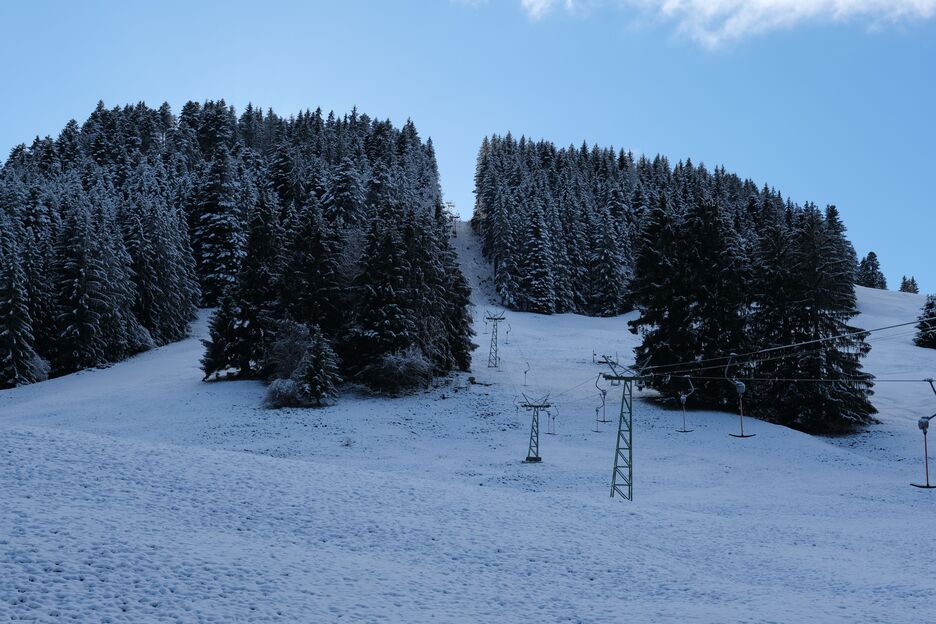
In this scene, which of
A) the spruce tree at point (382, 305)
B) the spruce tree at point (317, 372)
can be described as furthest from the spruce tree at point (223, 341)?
the spruce tree at point (382, 305)

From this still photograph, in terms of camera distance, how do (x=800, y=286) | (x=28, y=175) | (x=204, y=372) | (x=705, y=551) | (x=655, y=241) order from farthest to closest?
(x=28, y=175), (x=204, y=372), (x=655, y=241), (x=800, y=286), (x=705, y=551)

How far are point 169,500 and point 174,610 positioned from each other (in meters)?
6.91

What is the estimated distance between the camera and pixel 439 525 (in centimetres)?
1822

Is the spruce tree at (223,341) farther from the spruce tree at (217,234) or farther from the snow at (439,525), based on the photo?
the spruce tree at (217,234)

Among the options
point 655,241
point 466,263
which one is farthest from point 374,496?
point 466,263

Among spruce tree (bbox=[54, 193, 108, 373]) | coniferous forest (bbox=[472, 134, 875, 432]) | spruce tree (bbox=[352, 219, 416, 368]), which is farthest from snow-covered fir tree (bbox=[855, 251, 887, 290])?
spruce tree (bbox=[54, 193, 108, 373])

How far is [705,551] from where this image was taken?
18.2 metres

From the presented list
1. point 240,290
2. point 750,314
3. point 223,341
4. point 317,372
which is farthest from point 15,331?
point 750,314

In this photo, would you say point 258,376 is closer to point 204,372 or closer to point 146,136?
point 204,372

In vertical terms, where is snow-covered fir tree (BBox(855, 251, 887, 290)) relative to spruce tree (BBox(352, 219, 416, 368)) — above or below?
above

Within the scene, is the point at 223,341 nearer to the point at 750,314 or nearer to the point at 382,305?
the point at 382,305

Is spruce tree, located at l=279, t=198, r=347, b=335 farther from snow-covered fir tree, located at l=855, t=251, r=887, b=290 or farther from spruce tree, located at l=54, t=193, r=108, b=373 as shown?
snow-covered fir tree, located at l=855, t=251, r=887, b=290

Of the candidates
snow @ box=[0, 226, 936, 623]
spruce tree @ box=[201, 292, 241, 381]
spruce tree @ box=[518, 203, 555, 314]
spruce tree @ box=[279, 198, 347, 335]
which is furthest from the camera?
spruce tree @ box=[518, 203, 555, 314]

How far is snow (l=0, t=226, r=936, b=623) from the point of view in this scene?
12.2m
